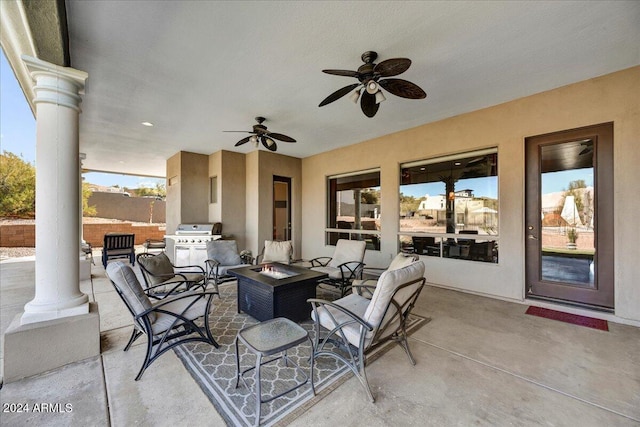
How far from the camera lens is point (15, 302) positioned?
383 centimetres

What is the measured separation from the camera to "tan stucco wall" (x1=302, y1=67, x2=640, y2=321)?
317 centimetres

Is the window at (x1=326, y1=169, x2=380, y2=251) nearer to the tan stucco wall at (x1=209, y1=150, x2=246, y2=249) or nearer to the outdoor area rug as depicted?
the tan stucco wall at (x1=209, y1=150, x2=246, y2=249)

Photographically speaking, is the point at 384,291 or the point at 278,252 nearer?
the point at 384,291

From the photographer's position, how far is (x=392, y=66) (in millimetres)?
2479

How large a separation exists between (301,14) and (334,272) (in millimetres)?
3296

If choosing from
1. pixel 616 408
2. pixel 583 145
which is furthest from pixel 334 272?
pixel 583 145

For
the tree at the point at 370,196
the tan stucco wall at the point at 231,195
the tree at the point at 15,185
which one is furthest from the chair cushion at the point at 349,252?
the tree at the point at 15,185

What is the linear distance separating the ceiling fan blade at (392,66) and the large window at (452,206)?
279 centimetres

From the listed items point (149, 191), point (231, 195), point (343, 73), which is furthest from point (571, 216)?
point (149, 191)

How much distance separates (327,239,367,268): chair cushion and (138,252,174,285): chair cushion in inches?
105

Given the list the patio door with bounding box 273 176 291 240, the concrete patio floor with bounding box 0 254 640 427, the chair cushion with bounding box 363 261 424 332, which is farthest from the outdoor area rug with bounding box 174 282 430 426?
the patio door with bounding box 273 176 291 240

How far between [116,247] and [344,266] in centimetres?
579

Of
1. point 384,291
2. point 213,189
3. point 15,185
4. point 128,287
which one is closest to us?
point 384,291

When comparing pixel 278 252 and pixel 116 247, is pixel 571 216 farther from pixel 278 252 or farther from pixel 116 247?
pixel 116 247
